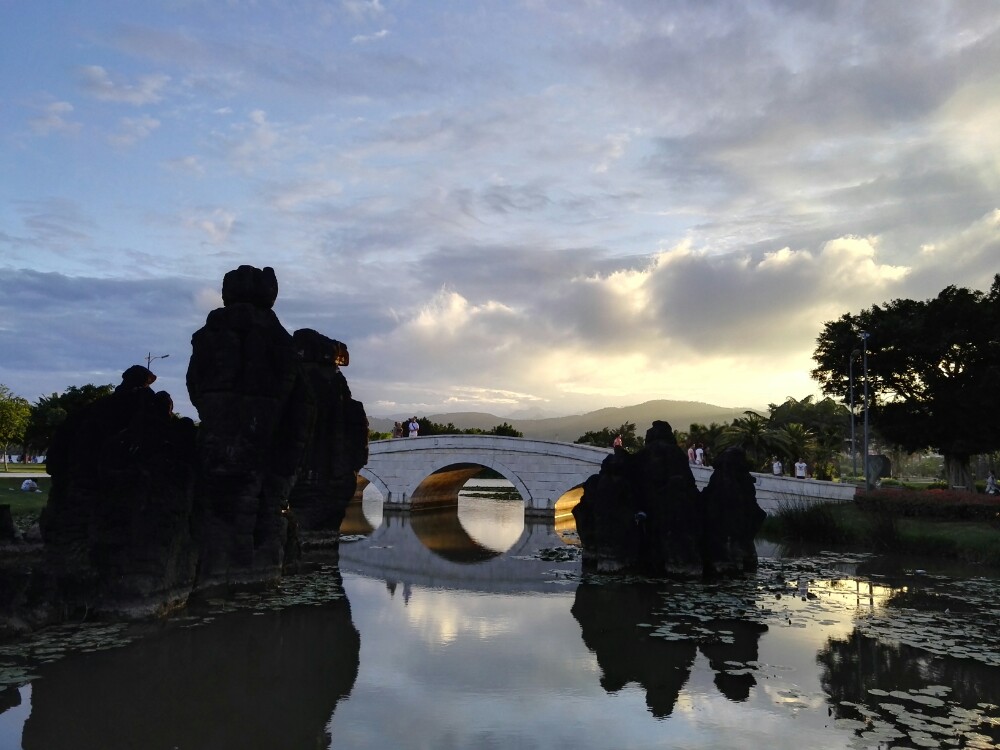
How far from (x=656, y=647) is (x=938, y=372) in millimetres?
31345

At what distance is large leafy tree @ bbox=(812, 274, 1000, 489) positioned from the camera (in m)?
36.0

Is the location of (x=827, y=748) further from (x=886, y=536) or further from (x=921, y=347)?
(x=921, y=347)

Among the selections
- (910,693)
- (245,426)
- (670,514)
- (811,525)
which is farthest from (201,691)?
(811,525)

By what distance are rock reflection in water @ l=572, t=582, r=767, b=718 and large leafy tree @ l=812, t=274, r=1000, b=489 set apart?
25666 millimetres

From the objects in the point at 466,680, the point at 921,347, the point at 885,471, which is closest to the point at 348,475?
the point at 466,680

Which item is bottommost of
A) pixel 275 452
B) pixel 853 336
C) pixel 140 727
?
pixel 140 727

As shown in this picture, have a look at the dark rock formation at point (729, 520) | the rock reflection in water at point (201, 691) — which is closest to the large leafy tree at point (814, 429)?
the dark rock formation at point (729, 520)

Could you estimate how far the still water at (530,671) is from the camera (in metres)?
9.35

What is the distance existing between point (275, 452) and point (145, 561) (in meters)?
4.46

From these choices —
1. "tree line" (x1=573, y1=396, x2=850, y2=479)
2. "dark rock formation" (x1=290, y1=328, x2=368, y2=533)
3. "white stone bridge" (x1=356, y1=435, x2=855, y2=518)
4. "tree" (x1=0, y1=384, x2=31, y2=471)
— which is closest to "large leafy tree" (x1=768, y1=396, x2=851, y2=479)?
"tree line" (x1=573, y1=396, x2=850, y2=479)

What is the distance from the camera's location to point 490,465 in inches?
1779

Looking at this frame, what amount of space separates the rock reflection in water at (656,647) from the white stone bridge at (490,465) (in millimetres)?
22482

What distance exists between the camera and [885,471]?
157 ft

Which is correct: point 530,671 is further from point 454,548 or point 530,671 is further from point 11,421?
point 11,421
